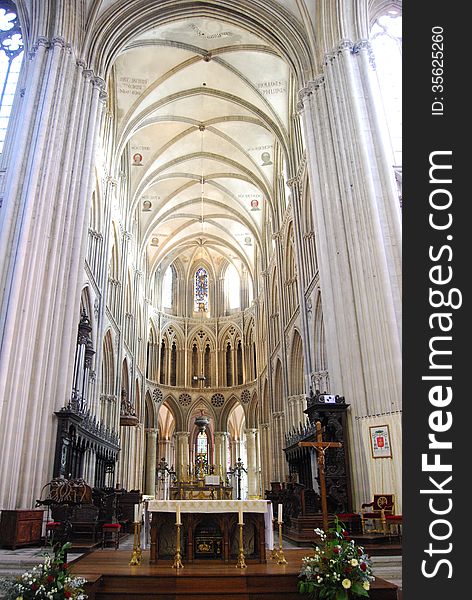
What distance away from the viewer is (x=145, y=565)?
7.66m

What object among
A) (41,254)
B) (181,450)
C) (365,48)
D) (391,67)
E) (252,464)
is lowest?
(252,464)

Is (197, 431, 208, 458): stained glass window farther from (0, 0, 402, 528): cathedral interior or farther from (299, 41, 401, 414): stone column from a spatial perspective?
(299, 41, 401, 414): stone column

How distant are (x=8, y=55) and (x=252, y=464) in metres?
26.9

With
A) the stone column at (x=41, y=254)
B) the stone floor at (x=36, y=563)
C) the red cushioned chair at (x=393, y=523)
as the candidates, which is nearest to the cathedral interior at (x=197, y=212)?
the stone column at (x=41, y=254)

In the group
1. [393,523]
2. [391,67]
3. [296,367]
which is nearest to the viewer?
[393,523]

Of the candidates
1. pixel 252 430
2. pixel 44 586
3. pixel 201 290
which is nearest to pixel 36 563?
pixel 44 586

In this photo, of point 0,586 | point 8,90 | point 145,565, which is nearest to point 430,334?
point 0,586

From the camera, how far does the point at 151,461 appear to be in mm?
34469

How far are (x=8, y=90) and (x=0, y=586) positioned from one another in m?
16.4

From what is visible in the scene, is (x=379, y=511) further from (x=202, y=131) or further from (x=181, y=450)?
(x=181, y=450)

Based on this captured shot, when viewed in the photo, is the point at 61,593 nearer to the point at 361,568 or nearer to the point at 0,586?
the point at 0,586

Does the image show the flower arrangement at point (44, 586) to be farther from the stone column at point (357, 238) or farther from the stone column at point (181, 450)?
the stone column at point (181, 450)

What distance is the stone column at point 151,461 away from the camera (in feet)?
112

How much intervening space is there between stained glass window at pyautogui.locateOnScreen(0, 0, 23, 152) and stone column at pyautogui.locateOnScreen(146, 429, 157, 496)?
23560 millimetres
